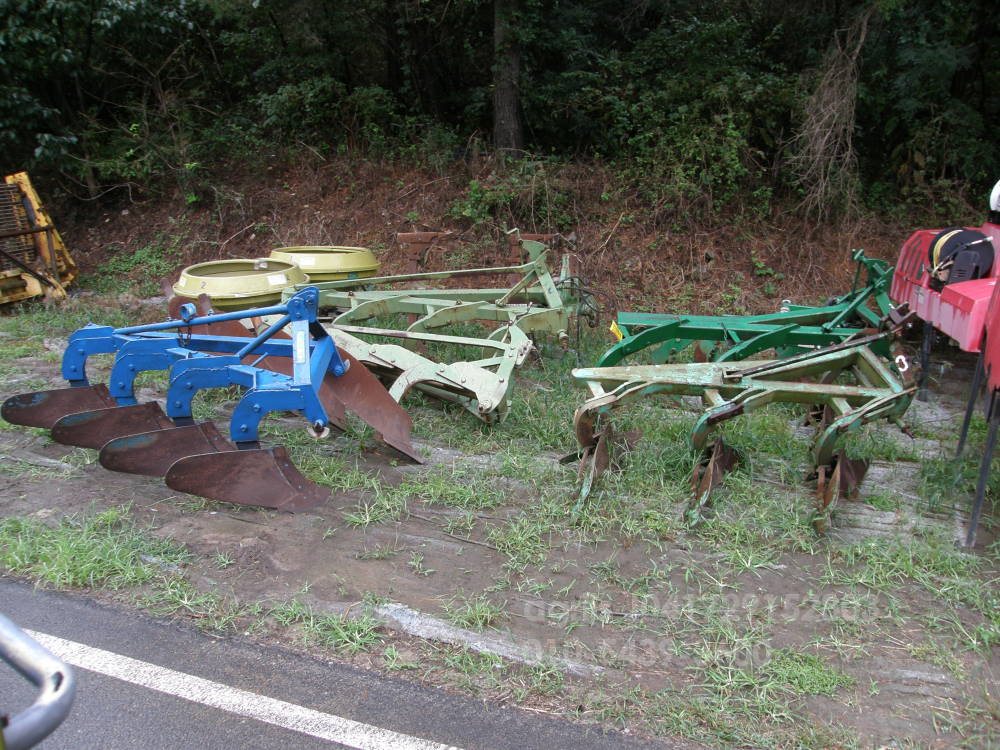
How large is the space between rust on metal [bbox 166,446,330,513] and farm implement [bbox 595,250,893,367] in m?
2.07

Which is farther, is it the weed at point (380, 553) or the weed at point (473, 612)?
the weed at point (380, 553)

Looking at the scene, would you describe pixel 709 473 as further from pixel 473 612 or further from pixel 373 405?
pixel 373 405

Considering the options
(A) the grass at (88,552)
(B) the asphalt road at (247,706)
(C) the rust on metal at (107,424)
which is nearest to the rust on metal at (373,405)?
(C) the rust on metal at (107,424)

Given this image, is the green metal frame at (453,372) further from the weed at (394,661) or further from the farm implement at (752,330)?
the weed at (394,661)

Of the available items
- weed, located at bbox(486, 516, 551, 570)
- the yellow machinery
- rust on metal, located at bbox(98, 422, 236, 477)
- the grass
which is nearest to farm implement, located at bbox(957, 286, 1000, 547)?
weed, located at bbox(486, 516, 551, 570)

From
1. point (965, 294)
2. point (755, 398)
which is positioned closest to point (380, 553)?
point (755, 398)

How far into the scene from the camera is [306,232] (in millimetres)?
9898

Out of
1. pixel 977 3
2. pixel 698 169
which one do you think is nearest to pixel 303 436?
pixel 698 169

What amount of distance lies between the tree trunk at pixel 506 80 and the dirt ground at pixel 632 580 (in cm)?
576

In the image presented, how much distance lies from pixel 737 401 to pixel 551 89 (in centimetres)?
766

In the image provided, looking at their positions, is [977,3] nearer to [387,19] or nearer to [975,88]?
[975,88]

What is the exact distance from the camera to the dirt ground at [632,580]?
2.43 metres

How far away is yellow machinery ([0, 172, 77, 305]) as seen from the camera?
7871 millimetres

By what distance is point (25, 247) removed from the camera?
821 cm
